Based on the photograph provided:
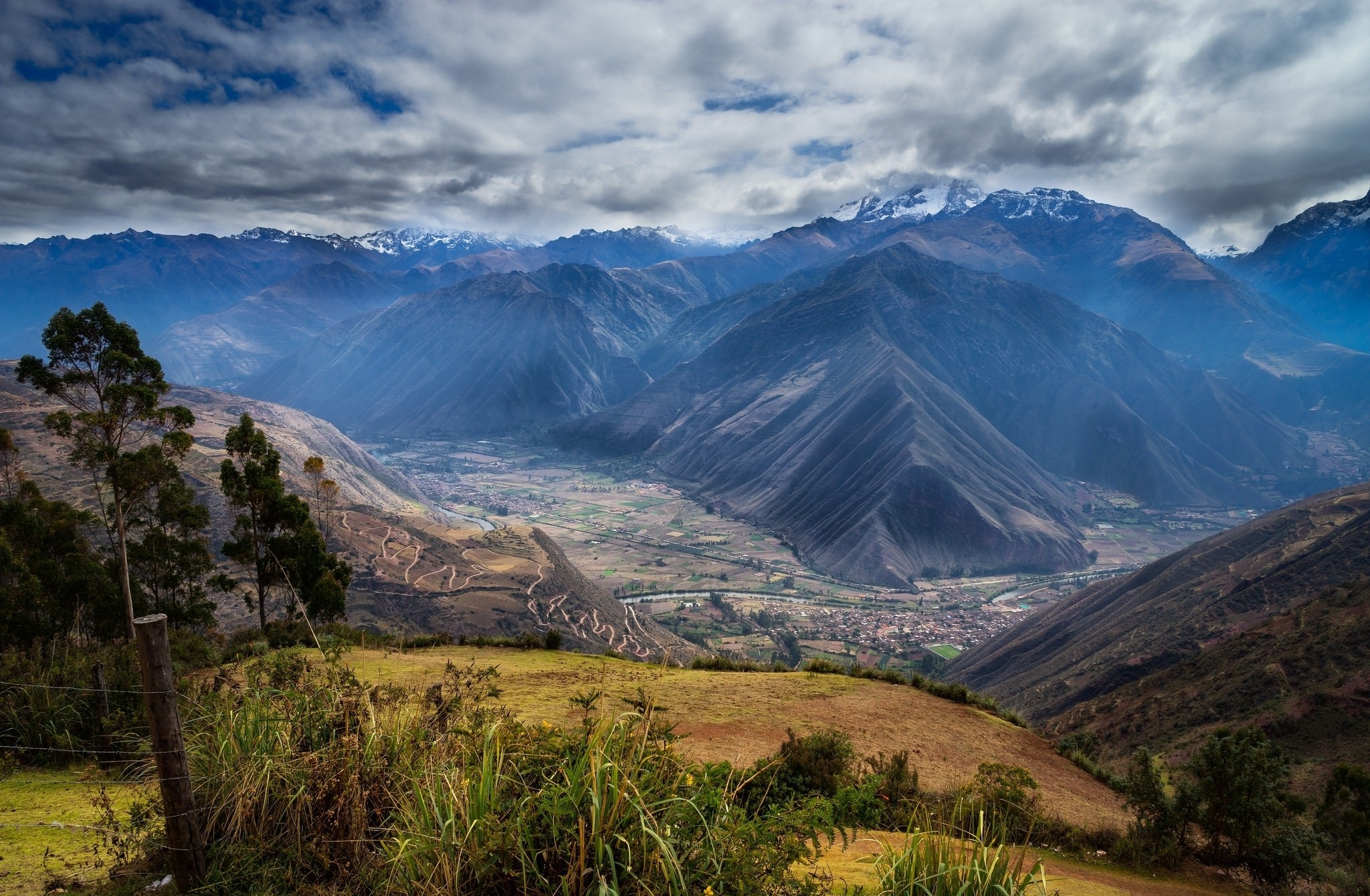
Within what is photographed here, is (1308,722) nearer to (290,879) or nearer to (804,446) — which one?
(290,879)

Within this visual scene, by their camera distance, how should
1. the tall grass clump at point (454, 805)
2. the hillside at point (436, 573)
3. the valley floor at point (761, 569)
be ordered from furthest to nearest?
the valley floor at point (761, 569) → the hillside at point (436, 573) → the tall grass clump at point (454, 805)

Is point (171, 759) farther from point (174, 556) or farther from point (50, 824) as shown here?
point (174, 556)

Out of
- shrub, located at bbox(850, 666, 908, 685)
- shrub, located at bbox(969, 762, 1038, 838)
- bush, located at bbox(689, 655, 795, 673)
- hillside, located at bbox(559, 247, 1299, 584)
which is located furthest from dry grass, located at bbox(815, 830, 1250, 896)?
hillside, located at bbox(559, 247, 1299, 584)

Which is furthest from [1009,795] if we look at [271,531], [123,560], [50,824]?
[271,531]

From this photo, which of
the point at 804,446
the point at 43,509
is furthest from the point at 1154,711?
the point at 804,446

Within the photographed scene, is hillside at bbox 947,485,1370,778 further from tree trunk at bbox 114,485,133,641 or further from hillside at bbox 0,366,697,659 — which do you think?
tree trunk at bbox 114,485,133,641

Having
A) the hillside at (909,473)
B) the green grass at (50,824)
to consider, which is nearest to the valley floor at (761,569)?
the hillside at (909,473)

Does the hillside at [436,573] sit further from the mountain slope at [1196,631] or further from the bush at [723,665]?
the mountain slope at [1196,631]
